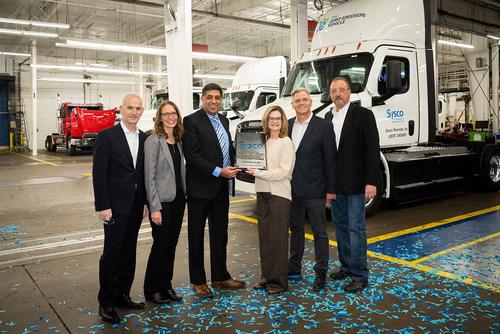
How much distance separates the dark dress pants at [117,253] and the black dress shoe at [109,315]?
0.04 meters

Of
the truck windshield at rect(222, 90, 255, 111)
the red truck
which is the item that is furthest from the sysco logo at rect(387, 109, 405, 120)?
the red truck

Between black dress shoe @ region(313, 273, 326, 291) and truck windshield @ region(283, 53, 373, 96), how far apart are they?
3.58 meters

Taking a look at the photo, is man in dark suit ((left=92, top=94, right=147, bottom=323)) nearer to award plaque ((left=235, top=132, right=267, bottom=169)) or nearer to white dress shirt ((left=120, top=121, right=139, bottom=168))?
white dress shirt ((left=120, top=121, right=139, bottom=168))

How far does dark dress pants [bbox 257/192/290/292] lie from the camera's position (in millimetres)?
3854

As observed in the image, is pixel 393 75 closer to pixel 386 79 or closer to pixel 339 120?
pixel 386 79

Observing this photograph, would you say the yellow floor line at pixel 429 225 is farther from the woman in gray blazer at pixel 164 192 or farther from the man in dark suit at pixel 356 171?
the woman in gray blazer at pixel 164 192

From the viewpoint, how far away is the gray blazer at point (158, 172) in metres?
3.47

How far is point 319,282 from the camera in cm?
398

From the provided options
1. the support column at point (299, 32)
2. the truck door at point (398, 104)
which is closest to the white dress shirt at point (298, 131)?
the truck door at point (398, 104)

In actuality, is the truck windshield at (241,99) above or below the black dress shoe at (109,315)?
above

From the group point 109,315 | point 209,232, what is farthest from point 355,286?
point 109,315

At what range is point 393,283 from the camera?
411 cm

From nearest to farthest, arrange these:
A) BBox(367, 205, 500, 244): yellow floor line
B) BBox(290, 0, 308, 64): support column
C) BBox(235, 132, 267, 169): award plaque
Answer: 1. BBox(235, 132, 267, 169): award plaque
2. BBox(367, 205, 500, 244): yellow floor line
3. BBox(290, 0, 308, 64): support column

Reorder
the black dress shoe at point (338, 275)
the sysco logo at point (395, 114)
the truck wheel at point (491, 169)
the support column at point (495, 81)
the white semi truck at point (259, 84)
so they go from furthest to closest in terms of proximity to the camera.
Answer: the support column at point (495, 81) < the white semi truck at point (259, 84) < the truck wheel at point (491, 169) < the sysco logo at point (395, 114) < the black dress shoe at point (338, 275)
